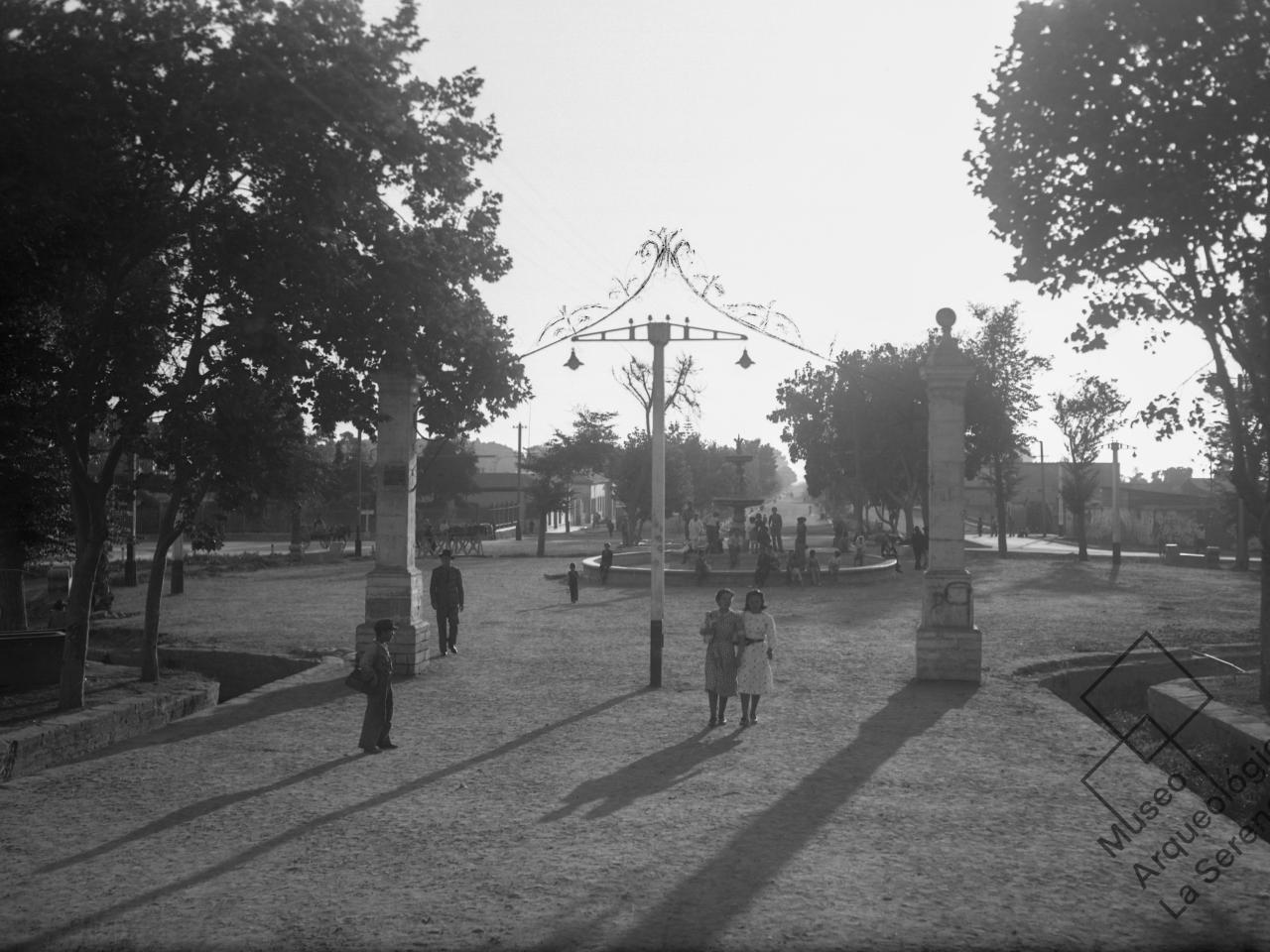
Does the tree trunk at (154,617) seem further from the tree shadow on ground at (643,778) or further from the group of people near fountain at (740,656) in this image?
the tree shadow on ground at (643,778)

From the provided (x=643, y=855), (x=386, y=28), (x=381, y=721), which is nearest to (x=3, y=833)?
(x=381, y=721)

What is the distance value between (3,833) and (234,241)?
672cm

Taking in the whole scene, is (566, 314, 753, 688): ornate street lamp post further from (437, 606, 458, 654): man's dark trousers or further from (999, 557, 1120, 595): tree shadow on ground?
(999, 557, 1120, 595): tree shadow on ground

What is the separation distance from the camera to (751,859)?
24.2ft

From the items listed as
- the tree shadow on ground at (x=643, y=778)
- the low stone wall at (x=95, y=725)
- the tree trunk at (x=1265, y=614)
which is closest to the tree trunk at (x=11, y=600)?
the low stone wall at (x=95, y=725)

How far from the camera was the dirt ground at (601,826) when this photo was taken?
20.2 feet

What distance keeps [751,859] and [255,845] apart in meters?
3.29

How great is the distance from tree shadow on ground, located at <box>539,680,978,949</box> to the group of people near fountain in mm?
1195

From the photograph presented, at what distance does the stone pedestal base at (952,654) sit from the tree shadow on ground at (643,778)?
458 centimetres

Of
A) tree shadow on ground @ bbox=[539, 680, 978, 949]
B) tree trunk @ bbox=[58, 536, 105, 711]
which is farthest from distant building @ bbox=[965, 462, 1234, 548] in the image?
tree trunk @ bbox=[58, 536, 105, 711]

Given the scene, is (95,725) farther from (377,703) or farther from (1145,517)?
(1145,517)

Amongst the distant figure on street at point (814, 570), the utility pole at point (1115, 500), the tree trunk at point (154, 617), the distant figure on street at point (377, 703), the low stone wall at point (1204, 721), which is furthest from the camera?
the utility pole at point (1115, 500)

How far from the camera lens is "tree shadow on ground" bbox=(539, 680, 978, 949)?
6.02 m

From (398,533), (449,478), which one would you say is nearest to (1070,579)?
(398,533)
